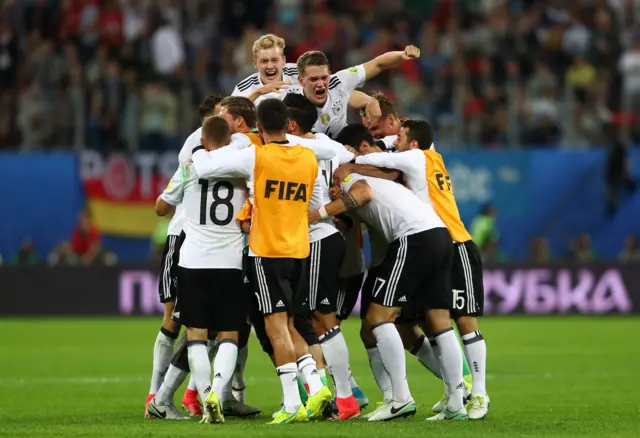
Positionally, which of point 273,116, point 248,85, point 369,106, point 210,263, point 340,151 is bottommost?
point 210,263

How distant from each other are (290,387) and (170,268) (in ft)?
5.34

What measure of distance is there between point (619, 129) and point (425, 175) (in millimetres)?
13112

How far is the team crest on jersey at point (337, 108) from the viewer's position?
36.3 ft

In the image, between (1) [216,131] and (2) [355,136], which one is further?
(2) [355,136]

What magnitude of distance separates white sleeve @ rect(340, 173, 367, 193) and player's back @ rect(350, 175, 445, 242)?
14mm

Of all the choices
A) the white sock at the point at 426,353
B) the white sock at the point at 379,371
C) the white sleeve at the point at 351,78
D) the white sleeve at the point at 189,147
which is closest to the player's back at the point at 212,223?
the white sleeve at the point at 189,147

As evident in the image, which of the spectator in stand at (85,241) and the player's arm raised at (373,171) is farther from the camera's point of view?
the spectator in stand at (85,241)

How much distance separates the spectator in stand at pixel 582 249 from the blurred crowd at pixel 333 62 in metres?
1.63

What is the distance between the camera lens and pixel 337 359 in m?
10.2

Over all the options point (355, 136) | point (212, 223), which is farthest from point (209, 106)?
point (212, 223)

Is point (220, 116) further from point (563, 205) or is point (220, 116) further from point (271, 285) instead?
point (563, 205)

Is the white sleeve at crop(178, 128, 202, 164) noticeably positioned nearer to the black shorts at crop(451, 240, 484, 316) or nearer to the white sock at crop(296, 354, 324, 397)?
the white sock at crop(296, 354, 324, 397)

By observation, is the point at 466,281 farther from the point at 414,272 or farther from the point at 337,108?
the point at 337,108

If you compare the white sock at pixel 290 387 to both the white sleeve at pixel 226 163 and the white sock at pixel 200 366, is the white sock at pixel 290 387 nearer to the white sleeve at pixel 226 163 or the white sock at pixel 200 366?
the white sock at pixel 200 366
